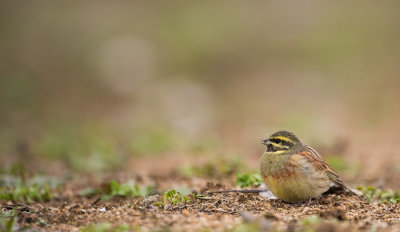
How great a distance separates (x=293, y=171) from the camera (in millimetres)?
6660

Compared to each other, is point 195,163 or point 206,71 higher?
point 206,71

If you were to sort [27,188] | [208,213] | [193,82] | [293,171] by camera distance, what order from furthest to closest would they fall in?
[193,82]
[27,188]
[293,171]
[208,213]

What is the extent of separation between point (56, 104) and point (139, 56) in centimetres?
497

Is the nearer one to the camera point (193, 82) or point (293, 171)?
point (293, 171)

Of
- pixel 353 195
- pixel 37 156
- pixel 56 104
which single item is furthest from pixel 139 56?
pixel 353 195

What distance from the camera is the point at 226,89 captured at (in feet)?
70.5

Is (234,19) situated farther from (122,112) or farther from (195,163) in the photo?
(195,163)

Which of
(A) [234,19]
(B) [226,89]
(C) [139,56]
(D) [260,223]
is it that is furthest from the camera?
(A) [234,19]

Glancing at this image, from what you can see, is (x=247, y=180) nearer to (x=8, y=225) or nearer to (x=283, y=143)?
(x=283, y=143)

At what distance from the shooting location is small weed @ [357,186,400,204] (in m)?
7.29

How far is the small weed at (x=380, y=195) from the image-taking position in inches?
287

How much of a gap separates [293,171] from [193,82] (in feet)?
48.8

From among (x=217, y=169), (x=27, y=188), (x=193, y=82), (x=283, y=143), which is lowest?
(x=27, y=188)

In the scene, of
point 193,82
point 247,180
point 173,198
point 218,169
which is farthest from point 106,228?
point 193,82
